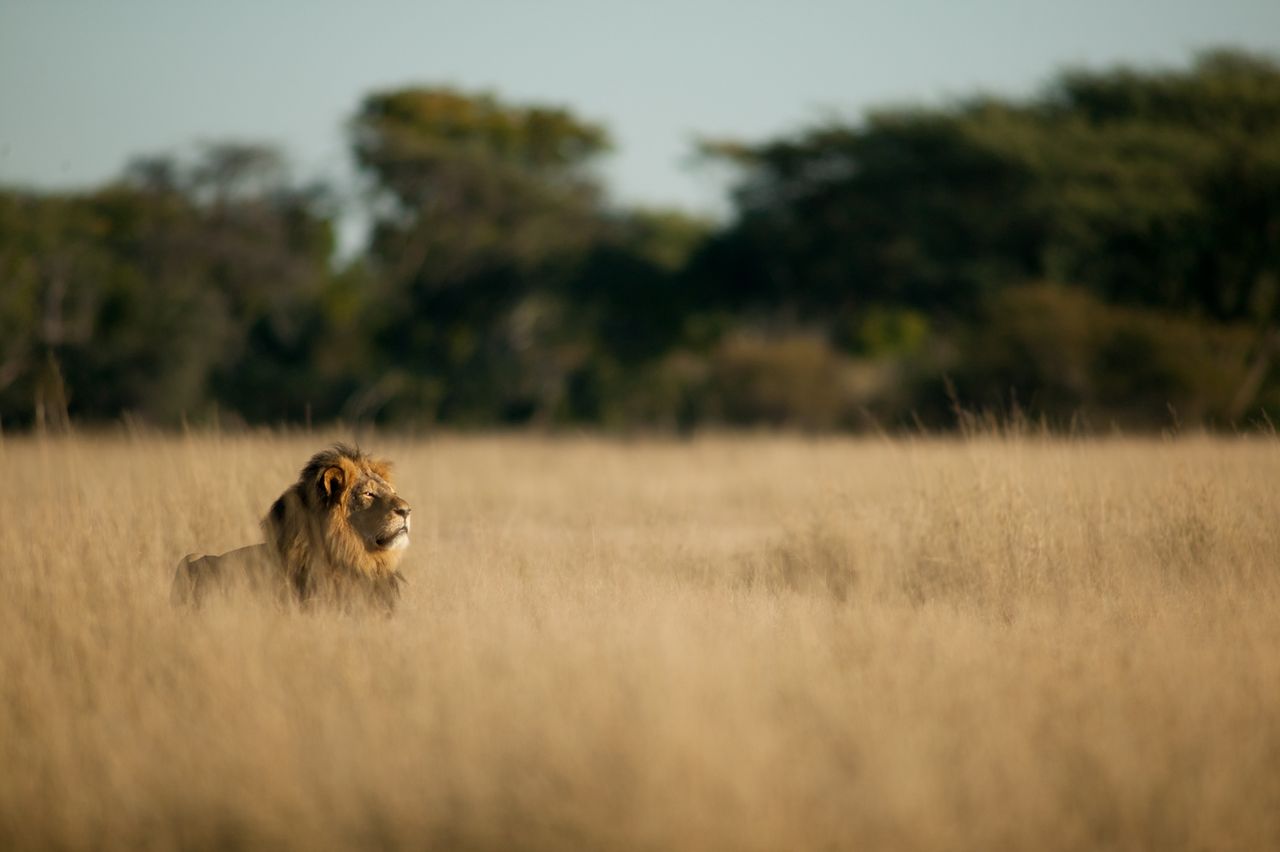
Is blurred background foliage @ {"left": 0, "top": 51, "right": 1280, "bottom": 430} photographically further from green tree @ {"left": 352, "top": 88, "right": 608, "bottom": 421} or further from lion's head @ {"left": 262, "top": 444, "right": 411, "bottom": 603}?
lion's head @ {"left": 262, "top": 444, "right": 411, "bottom": 603}

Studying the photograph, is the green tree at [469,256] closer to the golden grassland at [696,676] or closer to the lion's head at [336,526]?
the golden grassland at [696,676]

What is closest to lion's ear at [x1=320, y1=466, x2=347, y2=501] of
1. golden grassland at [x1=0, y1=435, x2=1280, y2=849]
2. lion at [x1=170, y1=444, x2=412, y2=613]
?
lion at [x1=170, y1=444, x2=412, y2=613]

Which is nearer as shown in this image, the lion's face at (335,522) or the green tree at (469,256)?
the lion's face at (335,522)

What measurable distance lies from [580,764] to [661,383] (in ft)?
75.6

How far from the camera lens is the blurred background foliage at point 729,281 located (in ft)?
65.6

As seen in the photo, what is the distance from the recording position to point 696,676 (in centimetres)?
408

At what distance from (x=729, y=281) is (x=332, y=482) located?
2130 centimetres

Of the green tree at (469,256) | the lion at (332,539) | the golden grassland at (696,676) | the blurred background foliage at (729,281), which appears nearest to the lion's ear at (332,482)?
the lion at (332,539)

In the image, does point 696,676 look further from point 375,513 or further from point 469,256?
point 469,256

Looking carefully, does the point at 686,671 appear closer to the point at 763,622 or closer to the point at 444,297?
the point at 763,622

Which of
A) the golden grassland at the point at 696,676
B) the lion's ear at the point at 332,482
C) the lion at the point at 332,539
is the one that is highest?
the lion's ear at the point at 332,482

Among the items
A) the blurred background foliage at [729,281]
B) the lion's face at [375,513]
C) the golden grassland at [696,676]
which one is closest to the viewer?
the golden grassland at [696,676]

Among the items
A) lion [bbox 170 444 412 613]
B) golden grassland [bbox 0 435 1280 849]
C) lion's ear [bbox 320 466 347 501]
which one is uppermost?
lion's ear [bbox 320 466 347 501]

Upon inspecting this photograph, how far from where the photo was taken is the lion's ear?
4.95 m
